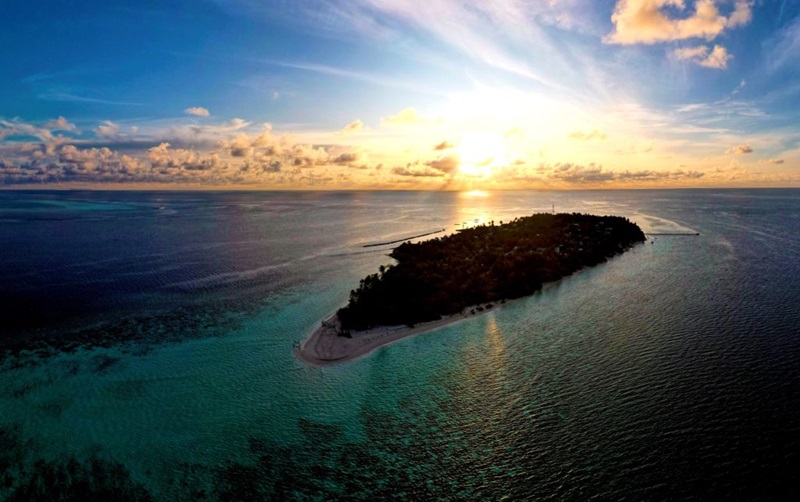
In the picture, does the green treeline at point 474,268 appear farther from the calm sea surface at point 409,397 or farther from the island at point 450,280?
the calm sea surface at point 409,397

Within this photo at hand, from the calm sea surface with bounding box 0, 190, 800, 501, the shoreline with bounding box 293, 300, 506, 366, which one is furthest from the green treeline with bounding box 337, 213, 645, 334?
the calm sea surface with bounding box 0, 190, 800, 501

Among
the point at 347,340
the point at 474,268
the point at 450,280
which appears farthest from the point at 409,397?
the point at 474,268

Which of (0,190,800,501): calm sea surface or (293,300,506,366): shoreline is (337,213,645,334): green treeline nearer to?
(293,300,506,366): shoreline

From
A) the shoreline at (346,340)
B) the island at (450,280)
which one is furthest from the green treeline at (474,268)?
the shoreline at (346,340)

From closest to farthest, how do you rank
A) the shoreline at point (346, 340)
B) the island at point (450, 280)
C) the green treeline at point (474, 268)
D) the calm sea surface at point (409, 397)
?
the calm sea surface at point (409, 397)
the shoreline at point (346, 340)
the island at point (450, 280)
the green treeline at point (474, 268)

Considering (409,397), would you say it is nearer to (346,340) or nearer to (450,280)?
(346,340)

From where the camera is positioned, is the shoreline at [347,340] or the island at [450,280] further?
the island at [450,280]

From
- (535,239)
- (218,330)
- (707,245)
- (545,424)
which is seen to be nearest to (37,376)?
(218,330)
